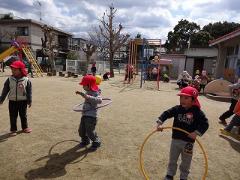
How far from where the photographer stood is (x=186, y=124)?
4.00 m

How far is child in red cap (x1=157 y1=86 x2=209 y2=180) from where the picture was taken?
3.90m

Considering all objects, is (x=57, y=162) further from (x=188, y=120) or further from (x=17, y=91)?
(x=188, y=120)

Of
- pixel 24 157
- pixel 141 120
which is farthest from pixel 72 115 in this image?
pixel 24 157

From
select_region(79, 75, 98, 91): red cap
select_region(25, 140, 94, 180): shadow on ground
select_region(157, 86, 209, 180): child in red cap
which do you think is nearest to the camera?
select_region(157, 86, 209, 180): child in red cap

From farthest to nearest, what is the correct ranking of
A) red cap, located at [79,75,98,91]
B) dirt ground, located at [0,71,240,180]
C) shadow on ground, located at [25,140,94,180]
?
red cap, located at [79,75,98,91]
dirt ground, located at [0,71,240,180]
shadow on ground, located at [25,140,94,180]

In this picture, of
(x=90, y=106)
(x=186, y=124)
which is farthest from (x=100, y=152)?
(x=186, y=124)

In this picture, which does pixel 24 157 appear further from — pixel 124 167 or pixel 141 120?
pixel 141 120

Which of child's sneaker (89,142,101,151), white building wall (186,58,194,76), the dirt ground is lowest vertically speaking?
the dirt ground

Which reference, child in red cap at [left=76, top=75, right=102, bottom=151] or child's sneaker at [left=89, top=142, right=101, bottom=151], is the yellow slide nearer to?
child in red cap at [left=76, top=75, right=102, bottom=151]

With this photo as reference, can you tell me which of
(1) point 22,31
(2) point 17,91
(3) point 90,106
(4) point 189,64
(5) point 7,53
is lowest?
(4) point 189,64

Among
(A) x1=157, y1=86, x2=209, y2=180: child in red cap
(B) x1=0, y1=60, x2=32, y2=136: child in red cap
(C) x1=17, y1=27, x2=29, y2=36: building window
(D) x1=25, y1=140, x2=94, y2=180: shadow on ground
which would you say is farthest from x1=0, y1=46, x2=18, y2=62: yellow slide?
(A) x1=157, y1=86, x2=209, y2=180: child in red cap

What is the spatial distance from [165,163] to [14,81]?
344 cm

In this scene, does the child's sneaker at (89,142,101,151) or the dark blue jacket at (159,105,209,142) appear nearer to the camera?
the dark blue jacket at (159,105,209,142)

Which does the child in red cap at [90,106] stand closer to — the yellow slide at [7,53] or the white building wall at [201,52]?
the yellow slide at [7,53]
